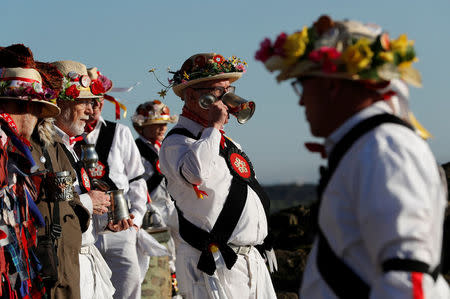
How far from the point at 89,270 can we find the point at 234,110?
1530 millimetres

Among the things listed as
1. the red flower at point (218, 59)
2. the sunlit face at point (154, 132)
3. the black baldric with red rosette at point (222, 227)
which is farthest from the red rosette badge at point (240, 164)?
the sunlit face at point (154, 132)

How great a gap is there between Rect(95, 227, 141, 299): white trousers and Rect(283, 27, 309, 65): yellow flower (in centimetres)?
443

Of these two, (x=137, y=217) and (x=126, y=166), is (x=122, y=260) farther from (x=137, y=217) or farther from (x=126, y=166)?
(x=126, y=166)

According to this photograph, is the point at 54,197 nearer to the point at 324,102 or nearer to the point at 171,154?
the point at 171,154

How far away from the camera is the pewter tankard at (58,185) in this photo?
470 cm

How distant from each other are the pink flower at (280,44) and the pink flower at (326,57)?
218 millimetres

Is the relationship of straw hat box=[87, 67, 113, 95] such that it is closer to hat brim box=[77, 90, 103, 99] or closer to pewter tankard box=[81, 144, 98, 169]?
hat brim box=[77, 90, 103, 99]

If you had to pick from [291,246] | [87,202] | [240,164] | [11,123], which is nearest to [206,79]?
[240,164]

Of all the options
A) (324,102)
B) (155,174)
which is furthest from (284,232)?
(324,102)

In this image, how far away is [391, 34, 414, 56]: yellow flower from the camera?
2730mm

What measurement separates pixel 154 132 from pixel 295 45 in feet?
23.9

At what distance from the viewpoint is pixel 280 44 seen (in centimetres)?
294

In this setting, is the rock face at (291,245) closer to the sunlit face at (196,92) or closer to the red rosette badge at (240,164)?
the red rosette badge at (240,164)

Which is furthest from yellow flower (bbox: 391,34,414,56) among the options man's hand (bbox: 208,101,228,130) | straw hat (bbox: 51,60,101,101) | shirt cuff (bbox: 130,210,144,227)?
shirt cuff (bbox: 130,210,144,227)
